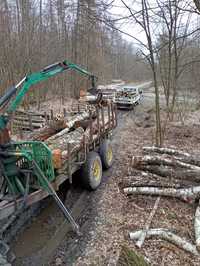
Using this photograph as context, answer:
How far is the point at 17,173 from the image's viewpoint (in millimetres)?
5004

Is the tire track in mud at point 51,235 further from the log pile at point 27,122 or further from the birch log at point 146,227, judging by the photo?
the log pile at point 27,122

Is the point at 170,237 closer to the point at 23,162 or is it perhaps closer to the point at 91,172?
the point at 91,172

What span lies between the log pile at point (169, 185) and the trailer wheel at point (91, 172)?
2.62ft

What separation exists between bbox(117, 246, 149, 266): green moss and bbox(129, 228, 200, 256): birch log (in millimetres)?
492

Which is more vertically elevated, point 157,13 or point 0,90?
point 157,13

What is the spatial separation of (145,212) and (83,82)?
17299mm

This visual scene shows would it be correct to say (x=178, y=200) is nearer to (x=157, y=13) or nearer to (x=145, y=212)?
(x=145, y=212)

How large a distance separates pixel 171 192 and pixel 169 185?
24 centimetres

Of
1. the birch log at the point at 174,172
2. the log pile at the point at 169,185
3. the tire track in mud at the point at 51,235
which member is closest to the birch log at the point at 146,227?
the log pile at the point at 169,185

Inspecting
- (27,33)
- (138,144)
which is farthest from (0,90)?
(138,144)

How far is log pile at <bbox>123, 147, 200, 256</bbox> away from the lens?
16.0 ft

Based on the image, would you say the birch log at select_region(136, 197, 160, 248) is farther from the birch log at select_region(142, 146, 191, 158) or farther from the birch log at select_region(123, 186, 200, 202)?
the birch log at select_region(142, 146, 191, 158)

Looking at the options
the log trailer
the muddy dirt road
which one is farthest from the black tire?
the log trailer

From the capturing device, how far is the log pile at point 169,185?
488 centimetres
